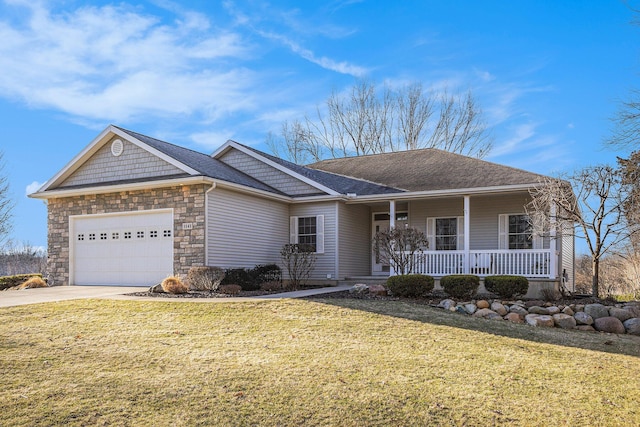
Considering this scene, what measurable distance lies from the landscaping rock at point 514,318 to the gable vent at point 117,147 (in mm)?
11893

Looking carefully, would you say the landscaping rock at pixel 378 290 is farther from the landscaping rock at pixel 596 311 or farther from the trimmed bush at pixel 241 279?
the landscaping rock at pixel 596 311

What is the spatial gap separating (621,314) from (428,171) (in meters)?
8.23

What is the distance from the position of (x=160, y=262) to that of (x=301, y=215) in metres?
4.80

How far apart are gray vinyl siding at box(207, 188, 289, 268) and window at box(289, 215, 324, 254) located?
243mm

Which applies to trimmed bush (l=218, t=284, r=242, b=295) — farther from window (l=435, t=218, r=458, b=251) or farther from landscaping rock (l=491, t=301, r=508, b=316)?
window (l=435, t=218, r=458, b=251)

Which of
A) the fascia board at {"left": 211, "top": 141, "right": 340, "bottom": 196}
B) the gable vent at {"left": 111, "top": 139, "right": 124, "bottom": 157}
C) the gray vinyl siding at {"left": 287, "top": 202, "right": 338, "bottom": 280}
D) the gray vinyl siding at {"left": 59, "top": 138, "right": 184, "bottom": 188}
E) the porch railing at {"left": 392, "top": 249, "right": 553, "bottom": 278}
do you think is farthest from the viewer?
the fascia board at {"left": 211, "top": 141, "right": 340, "bottom": 196}

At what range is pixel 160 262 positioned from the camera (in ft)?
47.3

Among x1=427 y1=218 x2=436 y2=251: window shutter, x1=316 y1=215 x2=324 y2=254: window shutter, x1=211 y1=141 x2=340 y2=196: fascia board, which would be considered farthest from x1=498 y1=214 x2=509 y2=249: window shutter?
x1=316 y1=215 x2=324 y2=254: window shutter

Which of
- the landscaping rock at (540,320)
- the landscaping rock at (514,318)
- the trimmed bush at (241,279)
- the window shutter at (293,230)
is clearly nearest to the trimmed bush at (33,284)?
the trimmed bush at (241,279)

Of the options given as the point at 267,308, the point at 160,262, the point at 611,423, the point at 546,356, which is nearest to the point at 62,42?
the point at 160,262

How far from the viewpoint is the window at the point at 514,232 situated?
51.6 feet

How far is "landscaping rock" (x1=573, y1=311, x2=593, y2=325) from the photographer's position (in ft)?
35.3

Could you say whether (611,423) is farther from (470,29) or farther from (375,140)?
(375,140)

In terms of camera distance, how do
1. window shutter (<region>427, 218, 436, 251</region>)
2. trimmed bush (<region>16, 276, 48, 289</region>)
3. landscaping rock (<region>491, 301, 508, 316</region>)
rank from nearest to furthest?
landscaping rock (<region>491, 301, 508, 316</region>) → trimmed bush (<region>16, 276, 48, 289</region>) → window shutter (<region>427, 218, 436, 251</region>)
